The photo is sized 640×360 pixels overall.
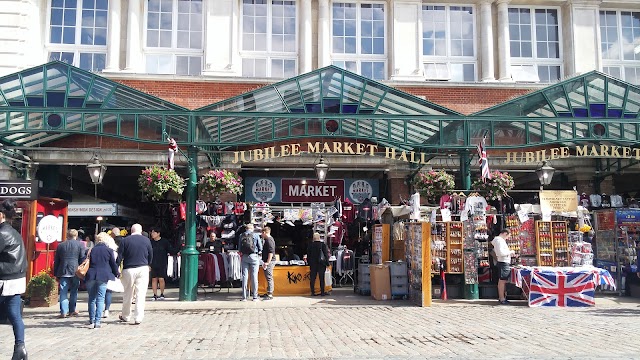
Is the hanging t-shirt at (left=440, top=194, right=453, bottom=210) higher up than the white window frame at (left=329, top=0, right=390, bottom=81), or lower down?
lower down

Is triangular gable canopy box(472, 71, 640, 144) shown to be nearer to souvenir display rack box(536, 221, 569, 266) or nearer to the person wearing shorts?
souvenir display rack box(536, 221, 569, 266)

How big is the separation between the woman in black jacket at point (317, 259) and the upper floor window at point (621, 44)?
40.4ft

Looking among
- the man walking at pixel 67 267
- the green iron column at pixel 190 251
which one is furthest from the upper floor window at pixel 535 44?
the man walking at pixel 67 267

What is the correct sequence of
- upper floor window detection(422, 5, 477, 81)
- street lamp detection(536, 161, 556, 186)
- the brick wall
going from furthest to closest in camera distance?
1. upper floor window detection(422, 5, 477, 81)
2. the brick wall
3. street lamp detection(536, 161, 556, 186)

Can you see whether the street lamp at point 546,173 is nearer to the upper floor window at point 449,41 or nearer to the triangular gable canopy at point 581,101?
the triangular gable canopy at point 581,101

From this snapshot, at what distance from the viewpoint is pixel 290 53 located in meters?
18.5

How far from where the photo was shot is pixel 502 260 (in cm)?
1225

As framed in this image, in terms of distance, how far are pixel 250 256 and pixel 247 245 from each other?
1.05 feet

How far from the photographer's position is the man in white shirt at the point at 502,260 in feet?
40.1

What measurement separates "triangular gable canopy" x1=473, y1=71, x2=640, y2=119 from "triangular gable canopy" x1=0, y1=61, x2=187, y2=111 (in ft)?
27.1

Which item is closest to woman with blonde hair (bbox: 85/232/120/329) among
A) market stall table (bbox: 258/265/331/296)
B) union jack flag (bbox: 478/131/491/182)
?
market stall table (bbox: 258/265/331/296)

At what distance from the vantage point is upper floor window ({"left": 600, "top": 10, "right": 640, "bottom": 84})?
767 inches

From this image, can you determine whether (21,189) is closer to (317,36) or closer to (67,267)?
(67,267)

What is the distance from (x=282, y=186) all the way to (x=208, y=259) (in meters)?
4.53
